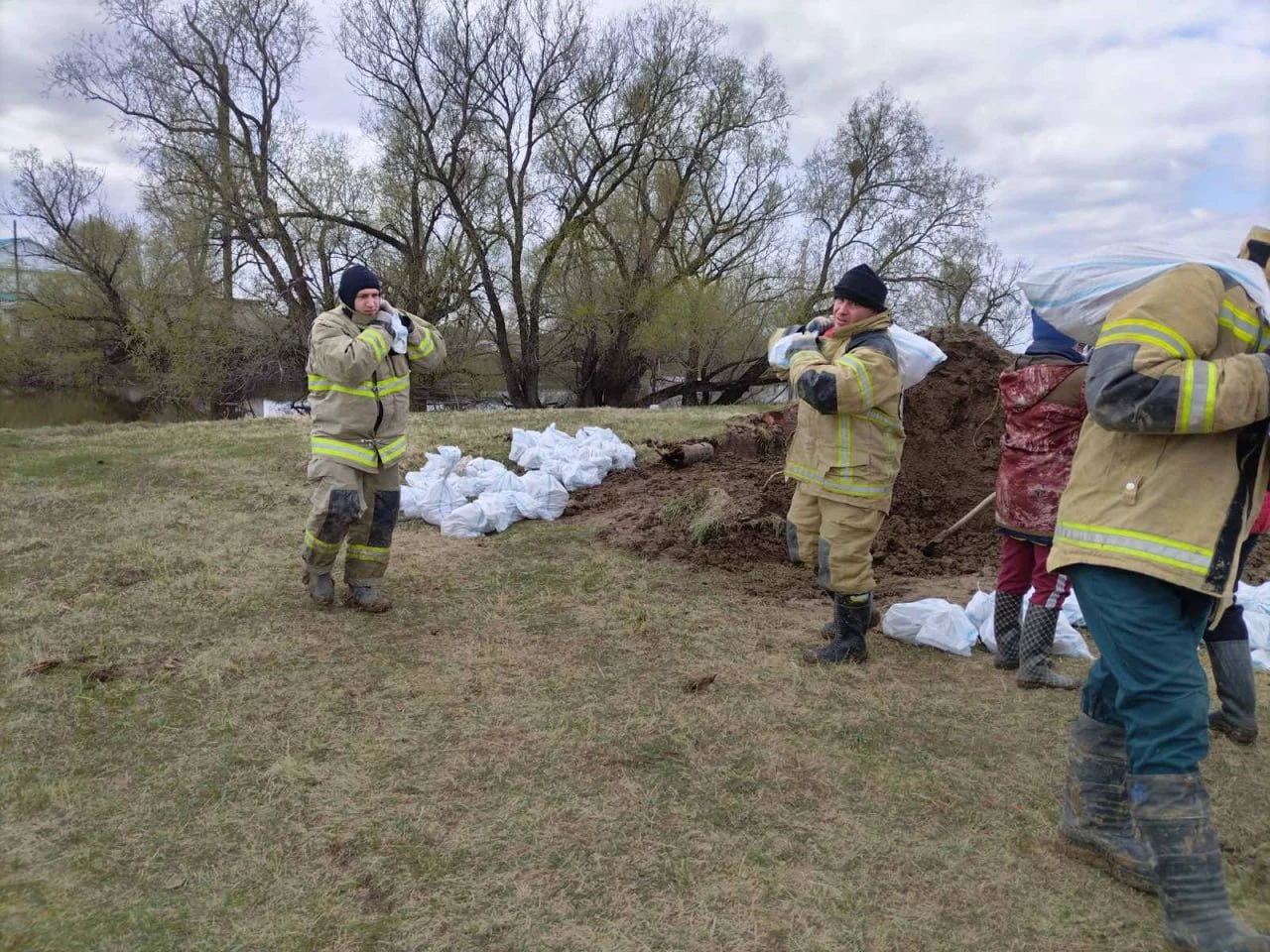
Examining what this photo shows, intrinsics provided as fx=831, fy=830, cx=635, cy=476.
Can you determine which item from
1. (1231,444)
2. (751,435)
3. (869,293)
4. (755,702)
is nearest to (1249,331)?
(1231,444)

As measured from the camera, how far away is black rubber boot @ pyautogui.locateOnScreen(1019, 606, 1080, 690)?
3.46 m

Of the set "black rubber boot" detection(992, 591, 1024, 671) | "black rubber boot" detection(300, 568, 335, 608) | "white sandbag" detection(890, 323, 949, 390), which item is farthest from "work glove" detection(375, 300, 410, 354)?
"black rubber boot" detection(992, 591, 1024, 671)

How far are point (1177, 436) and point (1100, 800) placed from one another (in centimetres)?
108

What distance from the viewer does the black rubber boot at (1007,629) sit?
145 inches

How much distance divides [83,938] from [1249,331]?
314cm

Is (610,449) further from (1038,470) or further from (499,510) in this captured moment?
(1038,470)

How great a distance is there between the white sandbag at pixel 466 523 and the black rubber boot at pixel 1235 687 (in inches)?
167

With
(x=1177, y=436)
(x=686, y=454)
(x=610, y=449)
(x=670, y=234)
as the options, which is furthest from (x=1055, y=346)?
(x=670, y=234)

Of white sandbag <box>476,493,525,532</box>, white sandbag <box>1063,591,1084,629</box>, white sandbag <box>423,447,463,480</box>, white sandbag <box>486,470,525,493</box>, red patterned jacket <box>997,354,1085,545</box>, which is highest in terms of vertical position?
red patterned jacket <box>997,354,1085,545</box>

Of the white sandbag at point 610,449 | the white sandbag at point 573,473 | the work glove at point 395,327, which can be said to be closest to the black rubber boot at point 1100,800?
the work glove at point 395,327

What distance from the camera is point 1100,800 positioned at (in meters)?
2.34

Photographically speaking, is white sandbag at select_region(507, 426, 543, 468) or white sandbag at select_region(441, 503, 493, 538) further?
white sandbag at select_region(507, 426, 543, 468)

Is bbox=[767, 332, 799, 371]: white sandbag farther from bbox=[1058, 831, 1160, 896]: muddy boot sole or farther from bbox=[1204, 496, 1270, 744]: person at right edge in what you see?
bbox=[1058, 831, 1160, 896]: muddy boot sole

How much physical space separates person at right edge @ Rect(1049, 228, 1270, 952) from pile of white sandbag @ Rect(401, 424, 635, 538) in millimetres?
4403
